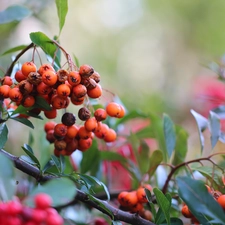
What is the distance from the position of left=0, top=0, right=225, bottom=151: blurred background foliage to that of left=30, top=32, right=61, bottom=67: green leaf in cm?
Result: 194

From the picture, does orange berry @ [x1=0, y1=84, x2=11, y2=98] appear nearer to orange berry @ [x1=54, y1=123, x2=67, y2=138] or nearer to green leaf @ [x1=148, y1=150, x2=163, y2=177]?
orange berry @ [x1=54, y1=123, x2=67, y2=138]

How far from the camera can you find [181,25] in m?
3.28

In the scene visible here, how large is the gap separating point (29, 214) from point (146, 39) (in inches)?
124

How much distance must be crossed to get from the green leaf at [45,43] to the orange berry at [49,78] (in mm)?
72

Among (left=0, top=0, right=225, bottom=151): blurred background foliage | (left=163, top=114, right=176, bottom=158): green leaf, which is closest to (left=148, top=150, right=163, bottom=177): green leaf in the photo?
(left=163, top=114, right=176, bottom=158): green leaf

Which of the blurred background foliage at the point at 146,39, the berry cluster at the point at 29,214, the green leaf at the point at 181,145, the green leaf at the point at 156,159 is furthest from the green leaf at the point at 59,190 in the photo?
the blurred background foliage at the point at 146,39

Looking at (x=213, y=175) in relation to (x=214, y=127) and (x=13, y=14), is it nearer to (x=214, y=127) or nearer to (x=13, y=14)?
(x=214, y=127)

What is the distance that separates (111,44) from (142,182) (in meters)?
2.38

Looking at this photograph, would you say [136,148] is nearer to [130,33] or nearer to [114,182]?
[114,182]

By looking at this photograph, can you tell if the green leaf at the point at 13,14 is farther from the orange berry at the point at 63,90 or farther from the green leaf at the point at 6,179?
the green leaf at the point at 6,179

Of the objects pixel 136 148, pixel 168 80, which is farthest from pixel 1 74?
pixel 168 80

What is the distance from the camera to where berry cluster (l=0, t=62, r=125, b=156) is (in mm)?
600

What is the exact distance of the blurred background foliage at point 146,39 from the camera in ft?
9.51

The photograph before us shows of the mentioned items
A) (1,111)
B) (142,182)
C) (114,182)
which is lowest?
(114,182)
